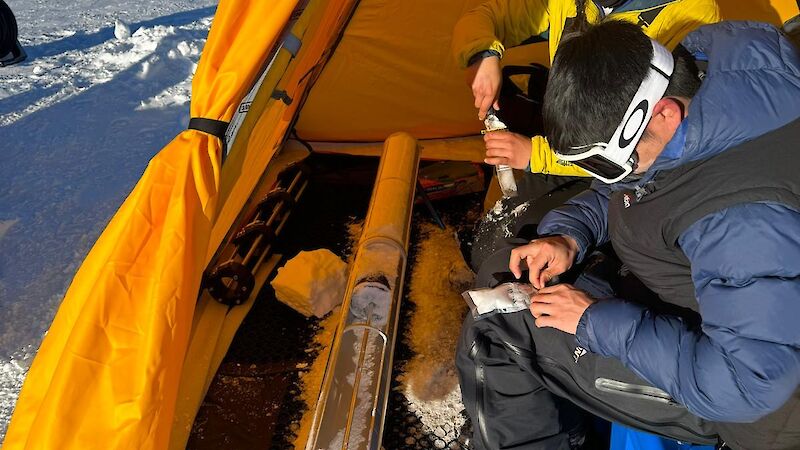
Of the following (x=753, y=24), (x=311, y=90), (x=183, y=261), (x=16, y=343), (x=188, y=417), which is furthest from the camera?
(x=311, y=90)

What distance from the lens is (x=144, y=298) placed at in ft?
3.79

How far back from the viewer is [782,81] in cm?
88

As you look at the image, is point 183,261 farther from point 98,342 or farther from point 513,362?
point 513,362

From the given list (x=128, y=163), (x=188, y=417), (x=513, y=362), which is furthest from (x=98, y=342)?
(x=128, y=163)

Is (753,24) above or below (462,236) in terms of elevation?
above

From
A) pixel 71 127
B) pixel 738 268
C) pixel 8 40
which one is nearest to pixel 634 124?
pixel 738 268

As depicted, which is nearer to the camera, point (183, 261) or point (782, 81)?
point (782, 81)

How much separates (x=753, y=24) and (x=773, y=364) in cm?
55

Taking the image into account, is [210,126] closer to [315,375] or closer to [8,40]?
[315,375]

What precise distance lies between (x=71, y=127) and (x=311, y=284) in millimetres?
2022

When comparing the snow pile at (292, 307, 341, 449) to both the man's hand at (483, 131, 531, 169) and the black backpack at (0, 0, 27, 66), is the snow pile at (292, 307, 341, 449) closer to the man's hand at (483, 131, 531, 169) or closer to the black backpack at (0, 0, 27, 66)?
the man's hand at (483, 131, 531, 169)

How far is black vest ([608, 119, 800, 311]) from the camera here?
841 mm

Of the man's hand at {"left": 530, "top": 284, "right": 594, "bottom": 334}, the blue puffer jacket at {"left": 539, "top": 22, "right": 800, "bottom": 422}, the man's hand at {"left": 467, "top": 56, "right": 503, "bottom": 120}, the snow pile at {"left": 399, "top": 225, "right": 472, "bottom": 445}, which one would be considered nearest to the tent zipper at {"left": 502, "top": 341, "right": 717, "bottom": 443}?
the man's hand at {"left": 530, "top": 284, "right": 594, "bottom": 334}

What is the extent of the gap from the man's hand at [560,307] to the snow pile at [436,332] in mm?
548
